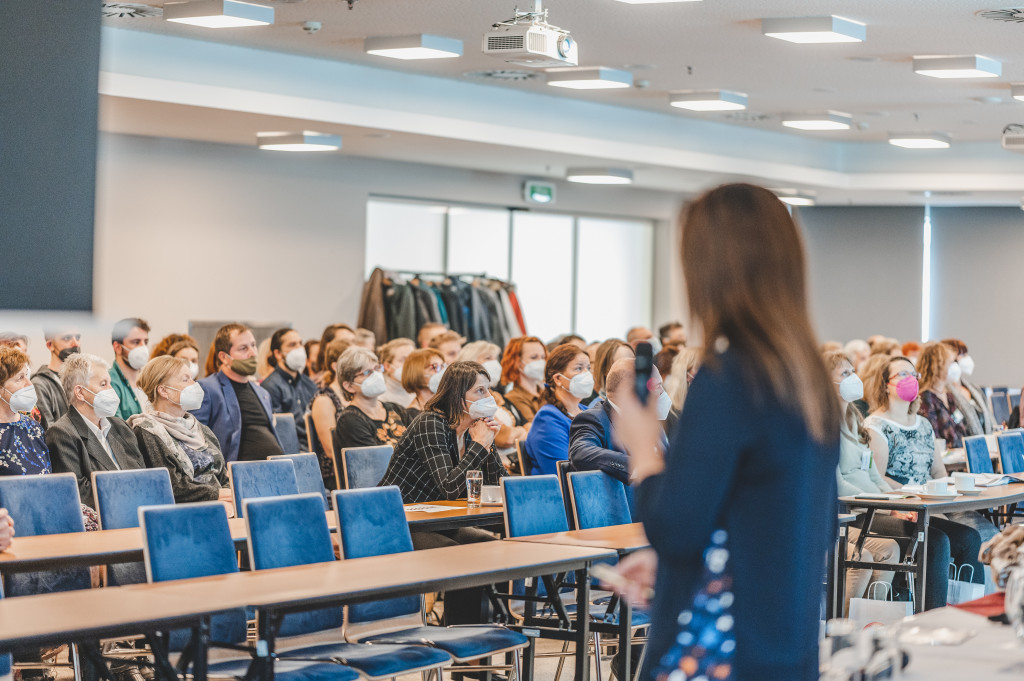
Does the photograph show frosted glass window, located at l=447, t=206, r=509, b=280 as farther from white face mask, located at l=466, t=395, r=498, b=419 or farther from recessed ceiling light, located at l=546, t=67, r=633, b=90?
white face mask, located at l=466, t=395, r=498, b=419

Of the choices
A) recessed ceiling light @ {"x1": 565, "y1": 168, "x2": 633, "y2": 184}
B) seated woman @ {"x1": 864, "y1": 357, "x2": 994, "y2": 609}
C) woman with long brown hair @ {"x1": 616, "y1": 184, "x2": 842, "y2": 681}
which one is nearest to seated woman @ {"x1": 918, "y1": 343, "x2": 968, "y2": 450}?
seated woman @ {"x1": 864, "y1": 357, "x2": 994, "y2": 609}

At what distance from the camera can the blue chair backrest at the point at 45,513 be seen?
4.86 meters

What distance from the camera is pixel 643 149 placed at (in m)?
12.1

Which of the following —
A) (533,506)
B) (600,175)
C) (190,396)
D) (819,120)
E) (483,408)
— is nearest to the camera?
(533,506)

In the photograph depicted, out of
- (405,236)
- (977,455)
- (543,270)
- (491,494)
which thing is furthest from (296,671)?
(543,270)

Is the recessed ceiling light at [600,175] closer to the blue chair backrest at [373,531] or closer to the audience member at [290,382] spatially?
the audience member at [290,382]

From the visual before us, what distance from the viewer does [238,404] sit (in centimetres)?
790

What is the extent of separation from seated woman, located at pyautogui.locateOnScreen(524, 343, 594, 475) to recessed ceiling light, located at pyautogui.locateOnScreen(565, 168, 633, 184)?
19.4 feet

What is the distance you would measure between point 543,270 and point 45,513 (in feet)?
32.3

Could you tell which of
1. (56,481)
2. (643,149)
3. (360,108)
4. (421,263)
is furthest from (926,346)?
(56,481)

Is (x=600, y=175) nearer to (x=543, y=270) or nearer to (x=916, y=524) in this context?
(x=543, y=270)

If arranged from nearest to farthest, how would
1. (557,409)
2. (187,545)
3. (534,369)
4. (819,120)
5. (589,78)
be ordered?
(187,545), (557,409), (534,369), (589,78), (819,120)

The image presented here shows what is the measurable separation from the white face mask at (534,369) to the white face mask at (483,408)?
6.38 ft

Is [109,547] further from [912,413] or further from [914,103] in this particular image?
[914,103]
